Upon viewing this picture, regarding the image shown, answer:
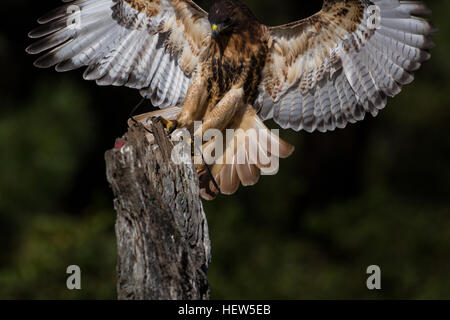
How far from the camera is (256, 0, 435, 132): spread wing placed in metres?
4.22

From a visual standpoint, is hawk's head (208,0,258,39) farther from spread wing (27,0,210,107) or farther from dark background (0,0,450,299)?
dark background (0,0,450,299)

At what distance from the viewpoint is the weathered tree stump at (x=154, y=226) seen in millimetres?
3297

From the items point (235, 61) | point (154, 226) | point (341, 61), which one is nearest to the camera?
point (154, 226)

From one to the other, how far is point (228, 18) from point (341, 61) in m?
0.76

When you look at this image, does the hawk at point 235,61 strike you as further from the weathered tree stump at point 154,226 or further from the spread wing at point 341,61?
the weathered tree stump at point 154,226

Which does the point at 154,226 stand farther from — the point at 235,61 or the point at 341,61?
the point at 341,61

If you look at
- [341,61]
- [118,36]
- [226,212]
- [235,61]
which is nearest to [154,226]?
[235,61]

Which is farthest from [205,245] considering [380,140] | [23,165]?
[380,140]

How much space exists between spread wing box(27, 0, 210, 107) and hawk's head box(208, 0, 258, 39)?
203mm

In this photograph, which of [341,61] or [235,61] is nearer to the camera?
[235,61]

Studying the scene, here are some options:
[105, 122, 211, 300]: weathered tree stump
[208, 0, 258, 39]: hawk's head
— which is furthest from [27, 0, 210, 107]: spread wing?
[105, 122, 211, 300]: weathered tree stump

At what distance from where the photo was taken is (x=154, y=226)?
11.0ft

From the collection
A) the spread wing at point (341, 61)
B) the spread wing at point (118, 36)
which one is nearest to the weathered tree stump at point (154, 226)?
the spread wing at point (118, 36)

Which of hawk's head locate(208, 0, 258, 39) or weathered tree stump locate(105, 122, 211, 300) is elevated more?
hawk's head locate(208, 0, 258, 39)
